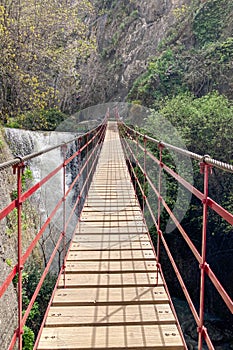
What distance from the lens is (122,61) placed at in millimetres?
22234

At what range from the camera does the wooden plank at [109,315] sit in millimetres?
1998

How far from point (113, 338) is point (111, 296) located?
18.1 inches

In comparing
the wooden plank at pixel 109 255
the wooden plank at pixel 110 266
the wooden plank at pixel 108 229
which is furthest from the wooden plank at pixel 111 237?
the wooden plank at pixel 110 266

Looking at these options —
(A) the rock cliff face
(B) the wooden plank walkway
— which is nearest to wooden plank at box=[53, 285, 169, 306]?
(B) the wooden plank walkway

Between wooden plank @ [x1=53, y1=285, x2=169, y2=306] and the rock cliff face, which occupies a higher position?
the rock cliff face

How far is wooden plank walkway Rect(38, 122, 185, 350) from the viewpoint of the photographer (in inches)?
72.8

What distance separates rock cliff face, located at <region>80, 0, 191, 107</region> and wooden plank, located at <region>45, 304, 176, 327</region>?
18963mm

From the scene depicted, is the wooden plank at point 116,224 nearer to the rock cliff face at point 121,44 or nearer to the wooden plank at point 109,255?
the wooden plank at point 109,255

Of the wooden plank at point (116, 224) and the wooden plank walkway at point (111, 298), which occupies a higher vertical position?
the wooden plank at point (116, 224)

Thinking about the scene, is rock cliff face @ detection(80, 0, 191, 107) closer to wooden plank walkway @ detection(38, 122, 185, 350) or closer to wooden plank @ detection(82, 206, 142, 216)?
wooden plank @ detection(82, 206, 142, 216)

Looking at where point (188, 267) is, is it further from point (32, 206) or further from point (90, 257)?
point (90, 257)

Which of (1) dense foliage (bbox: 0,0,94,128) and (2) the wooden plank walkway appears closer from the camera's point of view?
(2) the wooden plank walkway

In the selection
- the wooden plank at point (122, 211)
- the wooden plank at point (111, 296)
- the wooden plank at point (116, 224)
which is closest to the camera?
the wooden plank at point (111, 296)

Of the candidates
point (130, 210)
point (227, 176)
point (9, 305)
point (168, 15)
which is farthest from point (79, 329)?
point (168, 15)
